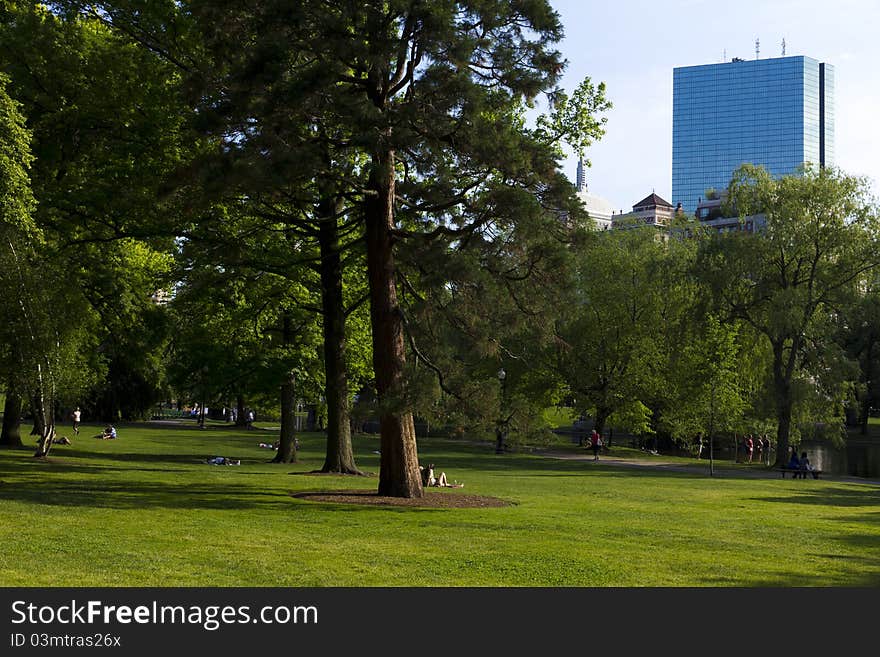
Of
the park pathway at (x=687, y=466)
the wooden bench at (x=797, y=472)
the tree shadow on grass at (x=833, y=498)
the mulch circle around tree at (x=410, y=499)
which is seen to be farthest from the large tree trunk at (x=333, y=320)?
the wooden bench at (x=797, y=472)

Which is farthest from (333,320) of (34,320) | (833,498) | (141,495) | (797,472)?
(797,472)

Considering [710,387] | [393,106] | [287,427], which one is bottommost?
[287,427]

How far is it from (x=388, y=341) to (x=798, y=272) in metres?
32.4

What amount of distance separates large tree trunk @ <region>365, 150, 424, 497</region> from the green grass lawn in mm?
2133

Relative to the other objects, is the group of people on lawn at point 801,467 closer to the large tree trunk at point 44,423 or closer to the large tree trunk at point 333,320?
the large tree trunk at point 333,320

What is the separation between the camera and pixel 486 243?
21188 mm

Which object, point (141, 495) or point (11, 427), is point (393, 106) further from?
point (11, 427)

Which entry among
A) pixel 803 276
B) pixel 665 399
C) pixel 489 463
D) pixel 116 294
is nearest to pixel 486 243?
pixel 116 294

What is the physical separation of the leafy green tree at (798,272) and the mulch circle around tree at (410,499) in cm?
2707

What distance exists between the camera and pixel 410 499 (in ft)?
73.0

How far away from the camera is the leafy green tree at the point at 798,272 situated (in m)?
46.9
